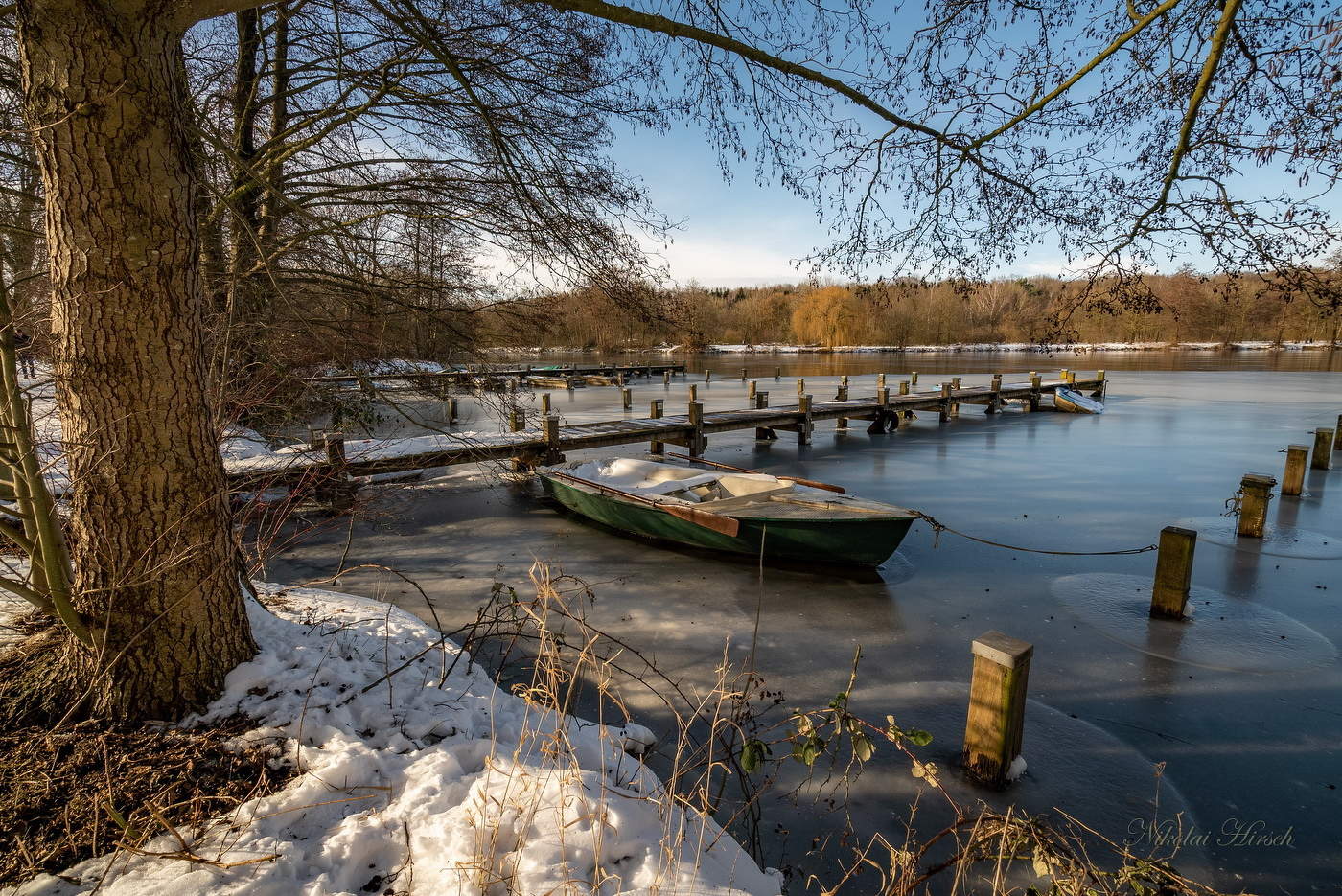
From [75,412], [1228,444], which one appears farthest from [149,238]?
[1228,444]

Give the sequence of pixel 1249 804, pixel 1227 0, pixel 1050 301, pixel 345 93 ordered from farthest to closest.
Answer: pixel 345 93, pixel 1050 301, pixel 1249 804, pixel 1227 0

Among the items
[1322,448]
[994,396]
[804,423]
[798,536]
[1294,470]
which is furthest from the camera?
[994,396]

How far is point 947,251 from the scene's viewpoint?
15.2 feet

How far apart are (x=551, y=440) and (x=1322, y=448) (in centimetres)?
1565

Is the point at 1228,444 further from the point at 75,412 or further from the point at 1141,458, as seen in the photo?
the point at 75,412

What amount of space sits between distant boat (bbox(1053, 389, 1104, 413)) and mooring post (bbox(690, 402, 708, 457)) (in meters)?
17.3

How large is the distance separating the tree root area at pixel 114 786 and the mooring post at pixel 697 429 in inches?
502

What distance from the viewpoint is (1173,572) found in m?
6.04


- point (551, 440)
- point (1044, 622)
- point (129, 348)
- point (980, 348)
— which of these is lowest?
point (1044, 622)

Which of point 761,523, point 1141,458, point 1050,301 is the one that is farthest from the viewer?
point 1141,458

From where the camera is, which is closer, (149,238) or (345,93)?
(149,238)

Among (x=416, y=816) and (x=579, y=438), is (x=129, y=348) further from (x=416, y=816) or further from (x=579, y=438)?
(x=579, y=438)

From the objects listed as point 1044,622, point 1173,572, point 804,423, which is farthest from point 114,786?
point 804,423

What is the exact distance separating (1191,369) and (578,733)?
55.4 m
